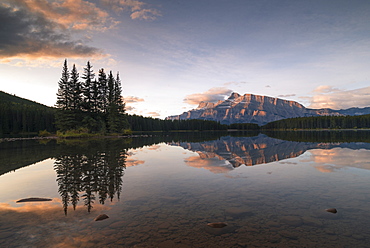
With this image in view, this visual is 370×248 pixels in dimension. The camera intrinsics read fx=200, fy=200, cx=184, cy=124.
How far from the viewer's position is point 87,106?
73438 millimetres

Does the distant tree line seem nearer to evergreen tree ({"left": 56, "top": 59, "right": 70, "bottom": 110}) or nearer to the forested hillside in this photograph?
evergreen tree ({"left": 56, "top": 59, "right": 70, "bottom": 110})

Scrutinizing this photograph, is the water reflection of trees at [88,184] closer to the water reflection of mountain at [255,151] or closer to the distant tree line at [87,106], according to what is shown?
the water reflection of mountain at [255,151]

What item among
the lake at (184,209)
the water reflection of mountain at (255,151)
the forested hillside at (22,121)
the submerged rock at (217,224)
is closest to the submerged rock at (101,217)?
the lake at (184,209)

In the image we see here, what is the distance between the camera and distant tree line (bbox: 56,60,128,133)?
230 feet

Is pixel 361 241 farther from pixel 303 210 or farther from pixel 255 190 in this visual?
pixel 255 190

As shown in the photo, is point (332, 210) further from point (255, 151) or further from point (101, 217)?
point (255, 151)

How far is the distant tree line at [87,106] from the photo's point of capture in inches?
2761

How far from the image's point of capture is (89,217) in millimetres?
9484

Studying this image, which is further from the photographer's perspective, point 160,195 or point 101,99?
point 101,99

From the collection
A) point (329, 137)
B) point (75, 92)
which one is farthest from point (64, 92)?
point (329, 137)

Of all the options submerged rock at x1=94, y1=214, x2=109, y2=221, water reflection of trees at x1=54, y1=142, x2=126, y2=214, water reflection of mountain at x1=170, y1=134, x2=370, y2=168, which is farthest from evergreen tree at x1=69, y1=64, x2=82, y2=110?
submerged rock at x1=94, y1=214, x2=109, y2=221

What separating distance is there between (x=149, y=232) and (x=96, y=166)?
1429 centimetres

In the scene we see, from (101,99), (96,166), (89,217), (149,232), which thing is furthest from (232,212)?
(101,99)

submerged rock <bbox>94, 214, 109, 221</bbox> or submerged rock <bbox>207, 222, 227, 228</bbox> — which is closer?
submerged rock <bbox>207, 222, 227, 228</bbox>
